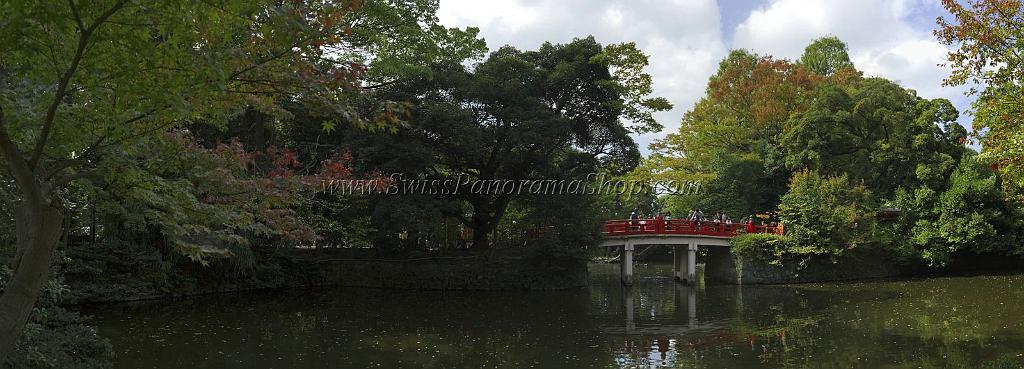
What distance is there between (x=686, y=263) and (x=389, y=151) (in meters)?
11.5

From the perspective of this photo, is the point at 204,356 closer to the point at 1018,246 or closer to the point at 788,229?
the point at 788,229

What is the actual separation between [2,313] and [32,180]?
33.1 inches

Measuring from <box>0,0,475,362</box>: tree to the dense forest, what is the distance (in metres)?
0.02

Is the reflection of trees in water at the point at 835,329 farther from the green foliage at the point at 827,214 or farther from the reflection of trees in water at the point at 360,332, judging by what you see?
the green foliage at the point at 827,214

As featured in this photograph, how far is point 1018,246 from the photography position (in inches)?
958

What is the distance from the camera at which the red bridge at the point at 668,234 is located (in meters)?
23.5

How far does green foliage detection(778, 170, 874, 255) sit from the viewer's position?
22.9m

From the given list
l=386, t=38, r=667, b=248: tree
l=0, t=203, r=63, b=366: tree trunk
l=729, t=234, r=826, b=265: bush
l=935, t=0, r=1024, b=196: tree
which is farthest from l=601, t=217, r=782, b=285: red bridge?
l=0, t=203, r=63, b=366: tree trunk

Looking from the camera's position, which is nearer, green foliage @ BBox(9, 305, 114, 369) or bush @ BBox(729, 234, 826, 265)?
green foliage @ BBox(9, 305, 114, 369)

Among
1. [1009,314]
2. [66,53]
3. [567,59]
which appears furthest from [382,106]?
[567,59]

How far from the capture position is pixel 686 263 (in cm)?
2466

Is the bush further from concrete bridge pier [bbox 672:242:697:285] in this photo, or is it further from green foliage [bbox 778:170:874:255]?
concrete bridge pier [bbox 672:242:697:285]

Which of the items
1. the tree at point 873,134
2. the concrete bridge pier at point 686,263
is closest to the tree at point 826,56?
the tree at point 873,134

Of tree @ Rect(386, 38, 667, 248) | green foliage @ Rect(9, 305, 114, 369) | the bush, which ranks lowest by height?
green foliage @ Rect(9, 305, 114, 369)
